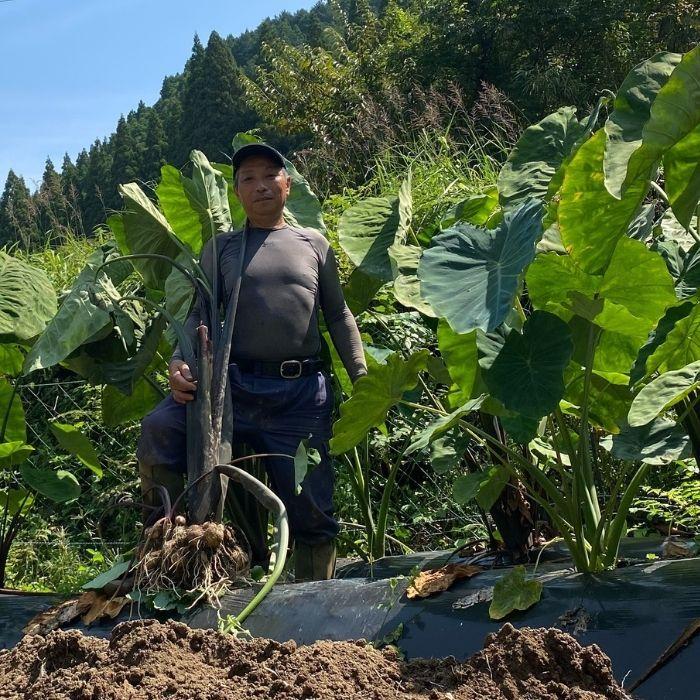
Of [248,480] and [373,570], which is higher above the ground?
[248,480]

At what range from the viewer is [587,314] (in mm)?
2242

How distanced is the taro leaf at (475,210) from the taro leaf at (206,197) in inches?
32.8

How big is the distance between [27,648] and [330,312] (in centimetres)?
136

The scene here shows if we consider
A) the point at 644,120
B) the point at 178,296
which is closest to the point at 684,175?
the point at 644,120

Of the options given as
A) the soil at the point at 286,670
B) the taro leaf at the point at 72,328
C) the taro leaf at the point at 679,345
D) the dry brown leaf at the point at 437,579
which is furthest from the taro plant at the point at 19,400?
the taro leaf at the point at 679,345

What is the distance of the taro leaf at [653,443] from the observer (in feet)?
7.09

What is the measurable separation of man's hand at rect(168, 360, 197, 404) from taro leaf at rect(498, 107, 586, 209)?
1048mm

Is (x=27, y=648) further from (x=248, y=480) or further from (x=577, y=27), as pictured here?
(x=577, y=27)

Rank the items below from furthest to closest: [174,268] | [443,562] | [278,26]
Result: [278,26]
[174,268]
[443,562]

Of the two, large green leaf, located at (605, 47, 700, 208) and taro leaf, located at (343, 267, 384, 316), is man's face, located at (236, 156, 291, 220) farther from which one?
large green leaf, located at (605, 47, 700, 208)

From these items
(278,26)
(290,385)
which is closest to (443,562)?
(290,385)

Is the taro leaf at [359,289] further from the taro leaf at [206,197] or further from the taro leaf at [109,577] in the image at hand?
the taro leaf at [109,577]

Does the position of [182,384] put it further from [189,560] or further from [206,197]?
[206,197]

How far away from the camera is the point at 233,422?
315 centimetres
